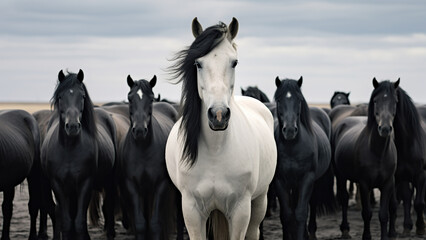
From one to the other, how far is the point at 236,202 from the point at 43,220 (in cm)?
502

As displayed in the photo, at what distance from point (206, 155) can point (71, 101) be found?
2419 mm

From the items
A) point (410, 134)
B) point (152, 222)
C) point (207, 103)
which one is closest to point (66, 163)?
point (152, 222)

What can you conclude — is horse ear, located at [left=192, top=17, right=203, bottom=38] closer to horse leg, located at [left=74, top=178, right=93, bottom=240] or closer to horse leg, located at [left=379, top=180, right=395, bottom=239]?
horse leg, located at [left=74, top=178, right=93, bottom=240]

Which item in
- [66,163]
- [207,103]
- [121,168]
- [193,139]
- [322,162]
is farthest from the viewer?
[322,162]

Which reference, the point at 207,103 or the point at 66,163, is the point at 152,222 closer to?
the point at 66,163

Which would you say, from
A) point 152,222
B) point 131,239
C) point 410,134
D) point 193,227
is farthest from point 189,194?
point 410,134

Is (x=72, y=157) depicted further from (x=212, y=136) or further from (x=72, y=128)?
(x=212, y=136)

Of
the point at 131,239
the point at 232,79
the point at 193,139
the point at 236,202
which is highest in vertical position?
the point at 232,79

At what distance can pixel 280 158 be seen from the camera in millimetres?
7281

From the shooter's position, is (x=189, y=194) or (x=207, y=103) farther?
(x=189, y=194)

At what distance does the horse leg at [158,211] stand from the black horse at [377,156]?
280 centimetres

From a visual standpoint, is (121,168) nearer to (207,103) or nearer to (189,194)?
(189,194)

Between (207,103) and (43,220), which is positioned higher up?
(207,103)

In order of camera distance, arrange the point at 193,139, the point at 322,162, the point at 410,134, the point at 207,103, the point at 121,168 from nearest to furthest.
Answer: the point at 207,103 < the point at 193,139 < the point at 121,168 < the point at 322,162 < the point at 410,134
